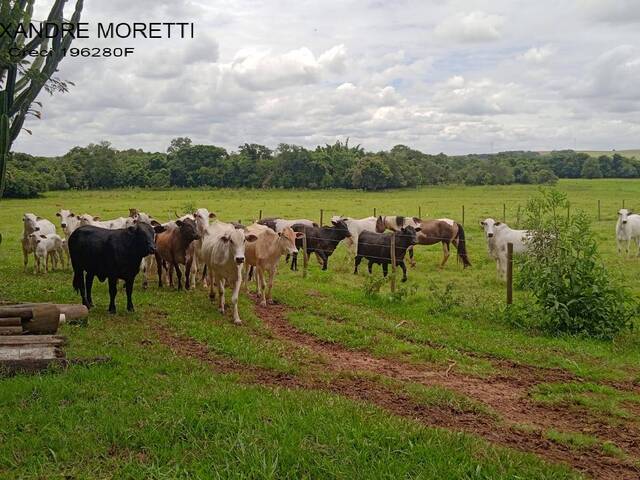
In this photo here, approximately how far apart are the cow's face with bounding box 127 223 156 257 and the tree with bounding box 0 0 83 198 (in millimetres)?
2679

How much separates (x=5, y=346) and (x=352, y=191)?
210ft

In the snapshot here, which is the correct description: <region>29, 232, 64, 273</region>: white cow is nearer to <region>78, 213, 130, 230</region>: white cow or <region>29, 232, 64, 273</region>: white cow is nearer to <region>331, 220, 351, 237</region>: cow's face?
<region>78, 213, 130, 230</region>: white cow

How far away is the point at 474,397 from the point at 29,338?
6.07m

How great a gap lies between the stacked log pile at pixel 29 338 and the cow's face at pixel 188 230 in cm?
464

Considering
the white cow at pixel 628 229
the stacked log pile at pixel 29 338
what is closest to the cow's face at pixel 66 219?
the stacked log pile at pixel 29 338

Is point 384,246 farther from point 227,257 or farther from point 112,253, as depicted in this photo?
point 112,253

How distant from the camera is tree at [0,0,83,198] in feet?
37.1

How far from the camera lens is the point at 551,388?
8.12 metres

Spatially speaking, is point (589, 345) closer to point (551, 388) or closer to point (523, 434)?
point (551, 388)

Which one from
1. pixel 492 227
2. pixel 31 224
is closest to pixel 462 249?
pixel 492 227

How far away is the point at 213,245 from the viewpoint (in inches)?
504

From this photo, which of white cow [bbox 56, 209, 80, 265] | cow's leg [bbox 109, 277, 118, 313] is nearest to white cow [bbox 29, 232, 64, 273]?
white cow [bbox 56, 209, 80, 265]

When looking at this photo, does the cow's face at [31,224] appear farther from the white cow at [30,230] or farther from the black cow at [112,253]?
the black cow at [112,253]

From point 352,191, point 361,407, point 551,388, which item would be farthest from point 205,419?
point 352,191
